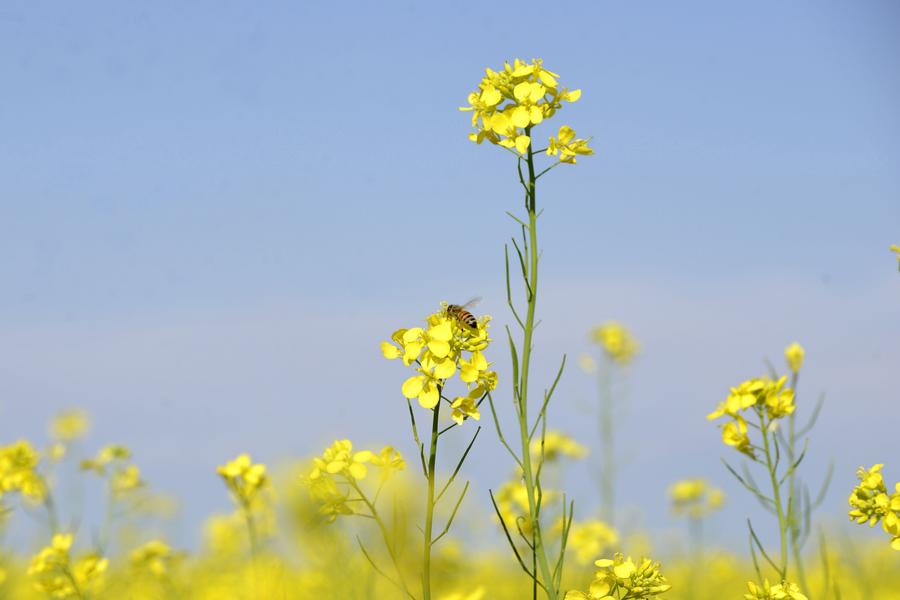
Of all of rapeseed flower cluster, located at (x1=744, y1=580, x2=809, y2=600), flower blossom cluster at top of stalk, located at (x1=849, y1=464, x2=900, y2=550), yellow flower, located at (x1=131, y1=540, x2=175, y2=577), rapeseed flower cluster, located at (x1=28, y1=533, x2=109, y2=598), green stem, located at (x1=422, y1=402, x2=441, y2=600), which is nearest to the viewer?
green stem, located at (x1=422, y1=402, x2=441, y2=600)

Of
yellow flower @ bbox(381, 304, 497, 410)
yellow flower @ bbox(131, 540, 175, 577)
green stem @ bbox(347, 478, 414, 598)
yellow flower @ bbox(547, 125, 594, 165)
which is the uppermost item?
yellow flower @ bbox(547, 125, 594, 165)

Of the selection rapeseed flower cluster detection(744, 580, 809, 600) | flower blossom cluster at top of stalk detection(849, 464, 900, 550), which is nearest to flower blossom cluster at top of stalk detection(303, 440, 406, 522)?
rapeseed flower cluster detection(744, 580, 809, 600)

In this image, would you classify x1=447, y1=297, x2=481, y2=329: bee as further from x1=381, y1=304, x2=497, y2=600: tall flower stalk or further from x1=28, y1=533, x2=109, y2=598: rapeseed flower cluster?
x1=28, y1=533, x2=109, y2=598: rapeseed flower cluster

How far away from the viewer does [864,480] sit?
2.96 meters

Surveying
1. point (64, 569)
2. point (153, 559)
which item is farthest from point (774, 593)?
point (153, 559)

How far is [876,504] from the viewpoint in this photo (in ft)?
9.46

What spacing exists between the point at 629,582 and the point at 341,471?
77cm

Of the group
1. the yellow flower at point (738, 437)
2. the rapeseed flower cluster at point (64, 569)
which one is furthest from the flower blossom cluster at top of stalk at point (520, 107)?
the rapeseed flower cluster at point (64, 569)

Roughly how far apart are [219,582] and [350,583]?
9.24 feet

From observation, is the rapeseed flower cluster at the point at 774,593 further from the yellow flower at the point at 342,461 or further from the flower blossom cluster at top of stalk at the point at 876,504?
the yellow flower at the point at 342,461

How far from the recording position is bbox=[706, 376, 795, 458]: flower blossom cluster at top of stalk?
345 cm

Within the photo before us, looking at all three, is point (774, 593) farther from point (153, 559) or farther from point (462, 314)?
point (153, 559)

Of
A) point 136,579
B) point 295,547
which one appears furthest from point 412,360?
point 136,579

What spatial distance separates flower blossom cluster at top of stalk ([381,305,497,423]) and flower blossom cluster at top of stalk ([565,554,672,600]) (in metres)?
0.49
